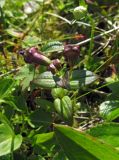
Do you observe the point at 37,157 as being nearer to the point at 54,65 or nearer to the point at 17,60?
the point at 54,65

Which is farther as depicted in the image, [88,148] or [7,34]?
[7,34]

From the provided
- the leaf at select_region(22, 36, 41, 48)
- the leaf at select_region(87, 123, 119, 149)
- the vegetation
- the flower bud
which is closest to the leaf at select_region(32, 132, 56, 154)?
the vegetation

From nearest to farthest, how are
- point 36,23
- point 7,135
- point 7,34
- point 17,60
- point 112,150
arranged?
point 112,150 → point 7,135 → point 17,60 → point 7,34 → point 36,23

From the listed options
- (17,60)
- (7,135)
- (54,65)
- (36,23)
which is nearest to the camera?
(7,135)

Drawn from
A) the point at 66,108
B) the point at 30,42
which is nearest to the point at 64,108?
the point at 66,108

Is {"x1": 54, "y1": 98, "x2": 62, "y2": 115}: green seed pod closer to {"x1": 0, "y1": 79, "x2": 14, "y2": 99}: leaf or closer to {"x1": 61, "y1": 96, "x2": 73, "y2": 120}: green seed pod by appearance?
{"x1": 61, "y1": 96, "x2": 73, "y2": 120}: green seed pod

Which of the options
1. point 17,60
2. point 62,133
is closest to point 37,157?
point 62,133

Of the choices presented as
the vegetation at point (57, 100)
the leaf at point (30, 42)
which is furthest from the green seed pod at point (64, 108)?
the leaf at point (30, 42)

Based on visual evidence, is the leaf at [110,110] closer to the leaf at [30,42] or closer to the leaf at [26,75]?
the leaf at [26,75]
